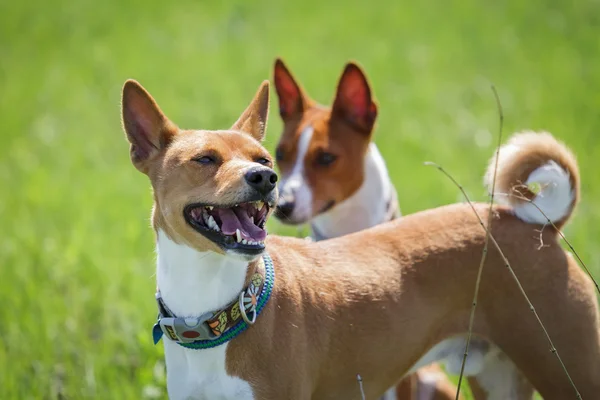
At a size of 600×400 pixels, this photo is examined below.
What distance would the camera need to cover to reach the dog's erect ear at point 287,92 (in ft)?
19.6

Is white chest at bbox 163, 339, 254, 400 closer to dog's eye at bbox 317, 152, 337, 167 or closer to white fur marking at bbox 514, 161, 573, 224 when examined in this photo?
white fur marking at bbox 514, 161, 573, 224

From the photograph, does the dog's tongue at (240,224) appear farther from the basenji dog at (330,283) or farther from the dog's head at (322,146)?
the dog's head at (322,146)

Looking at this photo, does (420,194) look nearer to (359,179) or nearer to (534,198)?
(359,179)

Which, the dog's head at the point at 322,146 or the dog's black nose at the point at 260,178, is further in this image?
the dog's head at the point at 322,146

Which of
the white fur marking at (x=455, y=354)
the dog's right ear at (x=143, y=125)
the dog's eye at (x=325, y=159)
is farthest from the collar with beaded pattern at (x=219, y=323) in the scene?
the dog's eye at (x=325, y=159)

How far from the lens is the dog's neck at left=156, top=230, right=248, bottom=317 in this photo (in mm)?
3670

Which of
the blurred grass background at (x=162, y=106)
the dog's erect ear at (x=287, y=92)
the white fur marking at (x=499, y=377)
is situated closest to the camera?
the white fur marking at (x=499, y=377)

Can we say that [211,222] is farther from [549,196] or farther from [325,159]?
[325,159]

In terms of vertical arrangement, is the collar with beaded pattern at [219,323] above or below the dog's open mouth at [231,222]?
below

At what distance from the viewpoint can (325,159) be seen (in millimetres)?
5648

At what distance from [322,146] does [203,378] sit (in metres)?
2.31

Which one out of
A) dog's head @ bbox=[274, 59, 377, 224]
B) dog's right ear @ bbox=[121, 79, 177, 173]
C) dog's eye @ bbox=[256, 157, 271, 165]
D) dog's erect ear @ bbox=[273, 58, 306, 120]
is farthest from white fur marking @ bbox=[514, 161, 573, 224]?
dog's erect ear @ bbox=[273, 58, 306, 120]


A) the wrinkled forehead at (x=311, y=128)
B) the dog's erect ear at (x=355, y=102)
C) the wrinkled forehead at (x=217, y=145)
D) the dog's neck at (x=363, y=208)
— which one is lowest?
the dog's neck at (x=363, y=208)

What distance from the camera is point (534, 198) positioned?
4281 mm
